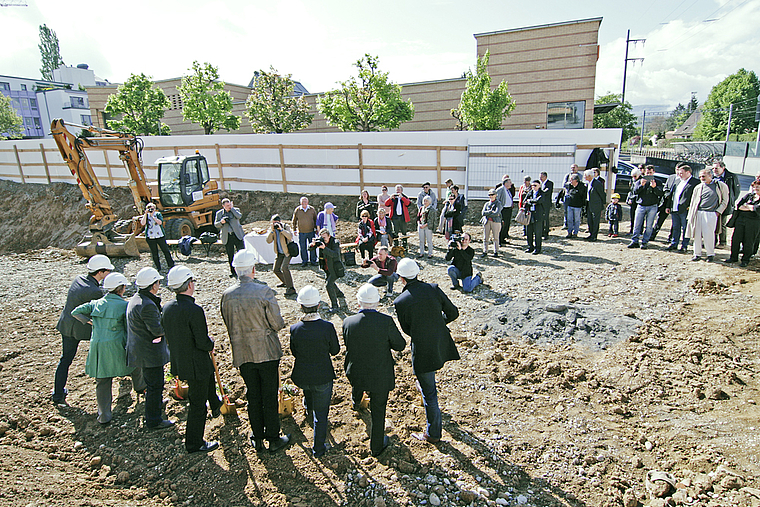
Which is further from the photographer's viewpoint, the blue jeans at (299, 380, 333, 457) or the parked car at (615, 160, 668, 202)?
the parked car at (615, 160, 668, 202)

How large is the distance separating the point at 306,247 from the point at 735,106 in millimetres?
63418

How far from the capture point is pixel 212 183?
15.3m

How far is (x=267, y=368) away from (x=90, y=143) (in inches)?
542

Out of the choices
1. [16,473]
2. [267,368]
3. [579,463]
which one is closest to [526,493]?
[579,463]

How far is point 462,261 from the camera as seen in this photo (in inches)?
338

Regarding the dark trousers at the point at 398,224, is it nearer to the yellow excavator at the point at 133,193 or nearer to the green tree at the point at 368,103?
the yellow excavator at the point at 133,193

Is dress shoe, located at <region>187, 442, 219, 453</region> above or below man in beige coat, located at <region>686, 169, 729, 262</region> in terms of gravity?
below

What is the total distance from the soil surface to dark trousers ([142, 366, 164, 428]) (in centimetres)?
17

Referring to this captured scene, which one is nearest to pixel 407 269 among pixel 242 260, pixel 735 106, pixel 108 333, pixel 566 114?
pixel 242 260

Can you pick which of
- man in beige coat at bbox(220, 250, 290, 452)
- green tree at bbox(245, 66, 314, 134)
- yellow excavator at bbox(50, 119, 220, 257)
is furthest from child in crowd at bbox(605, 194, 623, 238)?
green tree at bbox(245, 66, 314, 134)

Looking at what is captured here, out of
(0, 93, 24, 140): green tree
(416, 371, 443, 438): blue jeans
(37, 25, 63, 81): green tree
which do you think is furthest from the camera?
(37, 25, 63, 81): green tree

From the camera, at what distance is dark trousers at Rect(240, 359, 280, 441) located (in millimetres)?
4340

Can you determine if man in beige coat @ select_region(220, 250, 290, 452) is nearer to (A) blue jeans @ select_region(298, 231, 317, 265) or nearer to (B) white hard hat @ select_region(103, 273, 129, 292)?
(B) white hard hat @ select_region(103, 273, 129, 292)

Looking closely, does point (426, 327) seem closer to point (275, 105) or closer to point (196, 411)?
point (196, 411)
